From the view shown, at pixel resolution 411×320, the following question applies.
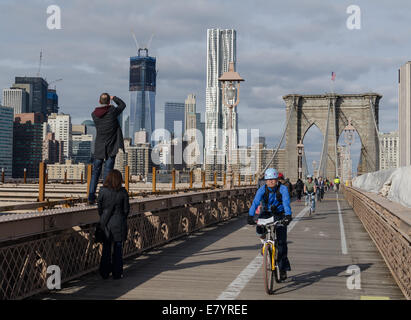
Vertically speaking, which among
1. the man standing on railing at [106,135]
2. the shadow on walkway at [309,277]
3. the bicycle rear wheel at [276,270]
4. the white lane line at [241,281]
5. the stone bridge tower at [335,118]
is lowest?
the shadow on walkway at [309,277]

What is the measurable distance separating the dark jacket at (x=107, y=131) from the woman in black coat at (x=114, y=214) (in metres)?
1.17

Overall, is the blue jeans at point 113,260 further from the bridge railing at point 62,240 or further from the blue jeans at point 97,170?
the blue jeans at point 97,170

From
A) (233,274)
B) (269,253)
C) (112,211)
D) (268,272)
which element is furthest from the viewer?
(233,274)

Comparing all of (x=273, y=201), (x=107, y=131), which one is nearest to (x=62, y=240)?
(x=107, y=131)

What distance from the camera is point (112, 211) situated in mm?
8969

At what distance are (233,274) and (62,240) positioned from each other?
111 inches

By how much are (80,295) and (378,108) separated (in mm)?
98243

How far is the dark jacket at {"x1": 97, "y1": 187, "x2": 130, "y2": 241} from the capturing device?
8.96 meters

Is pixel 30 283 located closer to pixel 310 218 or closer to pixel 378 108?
pixel 310 218

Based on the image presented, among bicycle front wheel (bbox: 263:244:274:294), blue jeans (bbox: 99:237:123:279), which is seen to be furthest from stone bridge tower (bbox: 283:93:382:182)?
bicycle front wheel (bbox: 263:244:274:294)

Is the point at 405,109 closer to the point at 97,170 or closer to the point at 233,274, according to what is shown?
the point at 233,274

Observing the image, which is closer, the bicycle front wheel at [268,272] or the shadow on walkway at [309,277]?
the bicycle front wheel at [268,272]

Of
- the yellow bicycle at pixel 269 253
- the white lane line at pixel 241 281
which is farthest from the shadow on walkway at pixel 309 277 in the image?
the white lane line at pixel 241 281

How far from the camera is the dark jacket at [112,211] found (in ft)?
29.4
